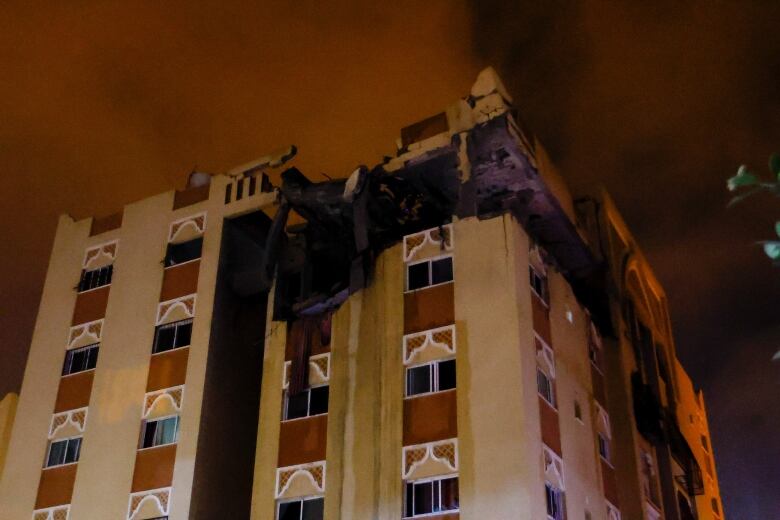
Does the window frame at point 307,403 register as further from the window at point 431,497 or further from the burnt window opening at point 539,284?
the burnt window opening at point 539,284

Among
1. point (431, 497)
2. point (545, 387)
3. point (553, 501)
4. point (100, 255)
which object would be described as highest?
point (100, 255)

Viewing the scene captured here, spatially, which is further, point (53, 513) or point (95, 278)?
point (95, 278)

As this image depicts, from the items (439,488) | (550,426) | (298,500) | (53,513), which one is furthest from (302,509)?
(53,513)

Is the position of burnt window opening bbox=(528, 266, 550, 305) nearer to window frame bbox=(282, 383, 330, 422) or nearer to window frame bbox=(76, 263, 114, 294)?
window frame bbox=(282, 383, 330, 422)

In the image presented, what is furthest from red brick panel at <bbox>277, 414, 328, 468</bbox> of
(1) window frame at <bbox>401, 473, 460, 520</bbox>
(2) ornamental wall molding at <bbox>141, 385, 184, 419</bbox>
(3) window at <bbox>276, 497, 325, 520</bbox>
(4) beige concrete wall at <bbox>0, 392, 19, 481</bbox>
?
(4) beige concrete wall at <bbox>0, 392, 19, 481</bbox>

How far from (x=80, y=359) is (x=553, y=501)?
18.7m

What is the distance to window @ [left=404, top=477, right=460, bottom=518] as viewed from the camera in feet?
85.9

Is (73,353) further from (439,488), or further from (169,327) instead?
(439,488)

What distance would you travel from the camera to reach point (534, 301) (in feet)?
97.5

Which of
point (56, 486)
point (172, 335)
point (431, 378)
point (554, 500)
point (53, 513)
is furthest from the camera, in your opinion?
point (172, 335)

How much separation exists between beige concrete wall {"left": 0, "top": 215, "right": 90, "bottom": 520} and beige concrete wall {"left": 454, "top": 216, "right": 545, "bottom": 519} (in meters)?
16.5

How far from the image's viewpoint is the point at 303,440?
29.7 metres

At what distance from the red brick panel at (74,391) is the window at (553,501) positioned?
17.1 meters

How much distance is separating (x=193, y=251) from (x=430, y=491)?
47.0 feet
